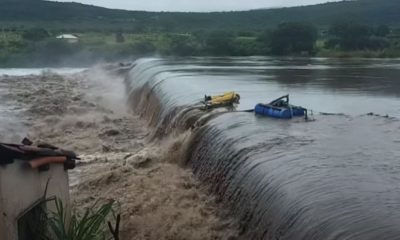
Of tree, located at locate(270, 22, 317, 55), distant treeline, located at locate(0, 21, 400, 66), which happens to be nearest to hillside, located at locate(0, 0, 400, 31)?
distant treeline, located at locate(0, 21, 400, 66)

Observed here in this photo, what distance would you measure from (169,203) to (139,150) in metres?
4.61

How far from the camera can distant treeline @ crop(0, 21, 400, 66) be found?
49812mm

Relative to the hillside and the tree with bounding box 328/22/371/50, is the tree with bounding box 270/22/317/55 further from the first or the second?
the hillside

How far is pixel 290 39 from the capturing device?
167 feet

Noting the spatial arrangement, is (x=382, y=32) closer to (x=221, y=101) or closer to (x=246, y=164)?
(x=221, y=101)

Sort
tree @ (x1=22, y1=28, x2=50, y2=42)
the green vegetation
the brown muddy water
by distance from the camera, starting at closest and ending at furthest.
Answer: the brown muddy water
the green vegetation
tree @ (x1=22, y1=28, x2=50, y2=42)

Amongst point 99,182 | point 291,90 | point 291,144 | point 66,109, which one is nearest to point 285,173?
point 291,144

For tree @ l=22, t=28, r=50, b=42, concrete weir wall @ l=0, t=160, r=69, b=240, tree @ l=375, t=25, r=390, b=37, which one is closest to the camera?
concrete weir wall @ l=0, t=160, r=69, b=240

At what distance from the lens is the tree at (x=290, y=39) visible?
49.8 meters

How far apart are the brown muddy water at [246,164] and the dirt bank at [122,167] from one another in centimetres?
2

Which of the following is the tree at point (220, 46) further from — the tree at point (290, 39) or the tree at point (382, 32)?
the tree at point (382, 32)

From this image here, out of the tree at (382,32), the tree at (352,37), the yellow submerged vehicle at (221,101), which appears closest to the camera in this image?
the yellow submerged vehicle at (221,101)

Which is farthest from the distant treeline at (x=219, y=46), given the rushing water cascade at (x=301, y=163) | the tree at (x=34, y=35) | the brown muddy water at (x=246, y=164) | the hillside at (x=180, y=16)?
the rushing water cascade at (x=301, y=163)

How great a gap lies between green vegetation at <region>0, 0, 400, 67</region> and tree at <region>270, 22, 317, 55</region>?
0.07 meters
